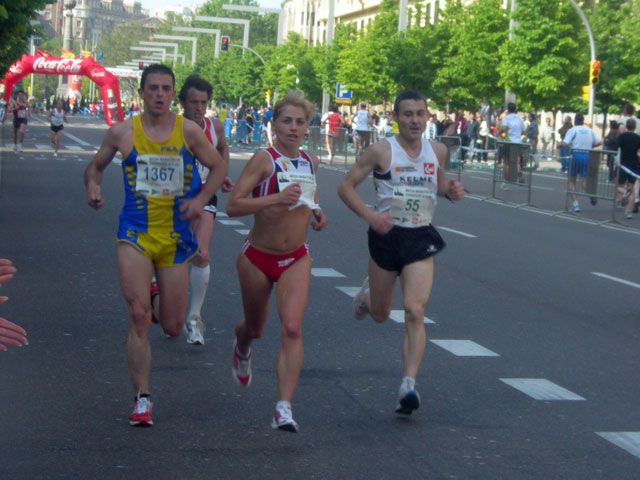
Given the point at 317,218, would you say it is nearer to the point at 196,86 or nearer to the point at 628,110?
the point at 196,86

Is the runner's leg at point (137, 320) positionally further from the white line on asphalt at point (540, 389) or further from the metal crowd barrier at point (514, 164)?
the metal crowd barrier at point (514, 164)

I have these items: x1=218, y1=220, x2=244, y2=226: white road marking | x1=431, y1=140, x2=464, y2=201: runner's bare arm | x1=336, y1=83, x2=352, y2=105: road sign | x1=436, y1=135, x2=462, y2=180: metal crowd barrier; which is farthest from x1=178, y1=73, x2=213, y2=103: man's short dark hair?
x1=336, y1=83, x2=352, y2=105: road sign

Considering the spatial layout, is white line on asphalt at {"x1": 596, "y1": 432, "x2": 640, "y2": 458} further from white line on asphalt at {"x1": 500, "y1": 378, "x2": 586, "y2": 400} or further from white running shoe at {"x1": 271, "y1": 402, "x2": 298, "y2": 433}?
white running shoe at {"x1": 271, "y1": 402, "x2": 298, "y2": 433}

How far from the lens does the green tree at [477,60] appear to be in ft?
175

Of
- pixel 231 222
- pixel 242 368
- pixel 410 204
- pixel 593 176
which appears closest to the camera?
pixel 242 368

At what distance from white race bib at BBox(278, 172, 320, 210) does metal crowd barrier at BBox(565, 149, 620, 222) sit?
1670 cm

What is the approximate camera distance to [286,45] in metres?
92.6

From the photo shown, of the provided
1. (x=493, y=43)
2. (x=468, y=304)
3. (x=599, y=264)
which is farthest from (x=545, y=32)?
(x=468, y=304)

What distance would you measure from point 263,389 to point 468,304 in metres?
4.45

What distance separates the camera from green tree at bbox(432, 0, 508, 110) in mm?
53344

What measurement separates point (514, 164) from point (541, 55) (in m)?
21.5

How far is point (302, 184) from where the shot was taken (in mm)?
7551

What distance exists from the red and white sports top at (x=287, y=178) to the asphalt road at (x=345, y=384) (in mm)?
1143

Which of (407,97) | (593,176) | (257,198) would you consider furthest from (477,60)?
(257,198)
